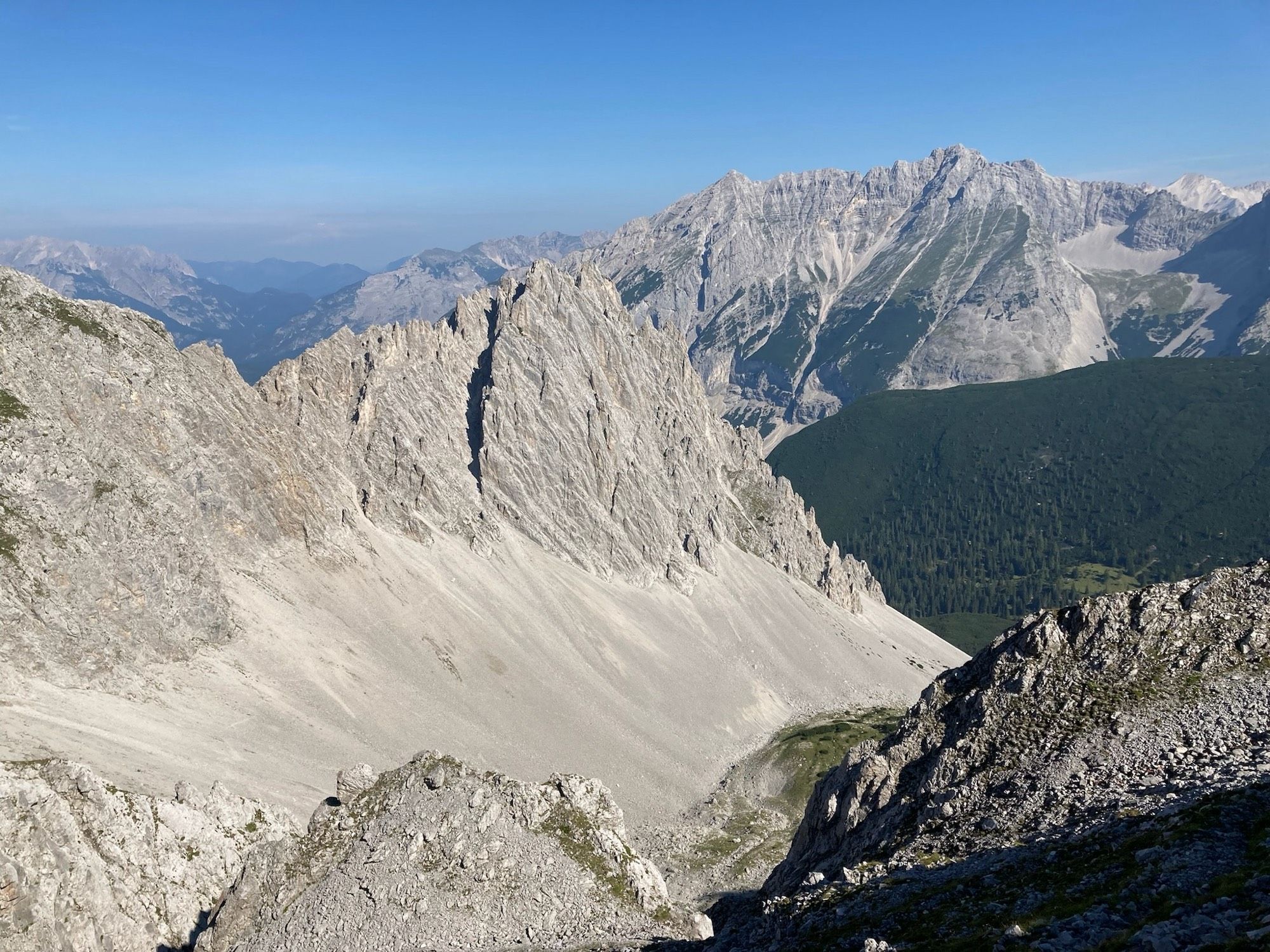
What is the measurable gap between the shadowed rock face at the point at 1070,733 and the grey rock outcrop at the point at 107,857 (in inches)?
1800

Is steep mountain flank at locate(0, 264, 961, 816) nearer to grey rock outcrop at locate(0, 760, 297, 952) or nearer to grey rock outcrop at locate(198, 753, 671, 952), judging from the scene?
grey rock outcrop at locate(0, 760, 297, 952)

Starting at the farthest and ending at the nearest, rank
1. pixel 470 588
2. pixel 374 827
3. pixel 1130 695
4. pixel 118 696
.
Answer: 1. pixel 470 588
2. pixel 118 696
3. pixel 374 827
4. pixel 1130 695

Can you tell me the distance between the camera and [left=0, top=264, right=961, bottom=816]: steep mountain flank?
4380 inches

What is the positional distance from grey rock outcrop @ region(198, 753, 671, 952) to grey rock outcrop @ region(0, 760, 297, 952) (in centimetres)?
694

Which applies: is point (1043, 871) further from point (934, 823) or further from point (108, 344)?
point (108, 344)

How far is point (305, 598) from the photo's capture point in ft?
472

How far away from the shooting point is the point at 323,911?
199ft

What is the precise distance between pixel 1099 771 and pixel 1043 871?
10.8 m

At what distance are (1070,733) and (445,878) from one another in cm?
4317

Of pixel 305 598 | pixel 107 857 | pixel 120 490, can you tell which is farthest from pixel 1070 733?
pixel 120 490

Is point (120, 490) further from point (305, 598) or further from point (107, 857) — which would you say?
point (107, 857)

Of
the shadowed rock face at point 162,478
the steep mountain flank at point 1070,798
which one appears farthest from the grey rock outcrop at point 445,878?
the shadowed rock face at point 162,478

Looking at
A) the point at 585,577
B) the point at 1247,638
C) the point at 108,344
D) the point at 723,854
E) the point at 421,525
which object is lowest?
the point at 723,854

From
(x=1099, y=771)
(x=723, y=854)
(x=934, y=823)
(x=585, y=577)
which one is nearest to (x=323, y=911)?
(x=934, y=823)
